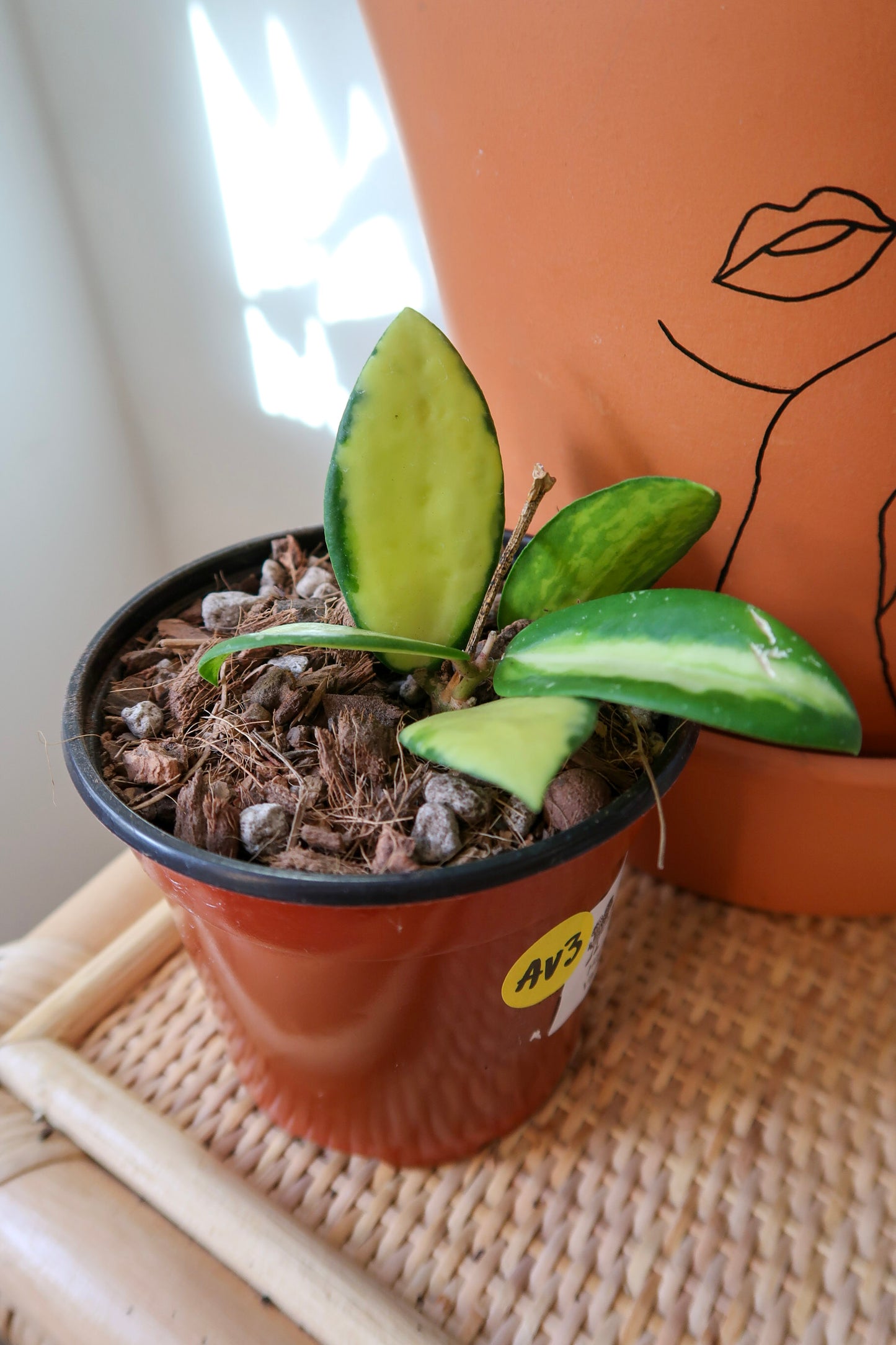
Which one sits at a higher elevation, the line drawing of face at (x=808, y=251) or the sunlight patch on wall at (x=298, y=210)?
the sunlight patch on wall at (x=298, y=210)

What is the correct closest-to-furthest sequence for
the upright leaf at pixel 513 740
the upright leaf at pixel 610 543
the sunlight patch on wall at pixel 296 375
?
the upright leaf at pixel 513 740 → the upright leaf at pixel 610 543 → the sunlight patch on wall at pixel 296 375

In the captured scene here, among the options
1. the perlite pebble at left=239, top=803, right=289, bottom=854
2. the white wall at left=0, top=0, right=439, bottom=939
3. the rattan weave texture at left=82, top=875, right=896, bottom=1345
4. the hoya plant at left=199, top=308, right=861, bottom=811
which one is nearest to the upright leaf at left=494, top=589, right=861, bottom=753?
the hoya plant at left=199, top=308, right=861, bottom=811

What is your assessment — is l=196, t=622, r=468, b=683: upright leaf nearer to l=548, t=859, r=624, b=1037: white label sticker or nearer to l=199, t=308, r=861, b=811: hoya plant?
l=199, t=308, r=861, b=811: hoya plant

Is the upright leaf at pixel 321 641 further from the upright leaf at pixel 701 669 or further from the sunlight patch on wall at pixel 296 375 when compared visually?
the sunlight patch on wall at pixel 296 375

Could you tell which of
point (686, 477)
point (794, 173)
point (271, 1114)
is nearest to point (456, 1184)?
point (271, 1114)

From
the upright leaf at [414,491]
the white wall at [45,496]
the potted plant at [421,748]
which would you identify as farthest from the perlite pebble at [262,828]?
the white wall at [45,496]

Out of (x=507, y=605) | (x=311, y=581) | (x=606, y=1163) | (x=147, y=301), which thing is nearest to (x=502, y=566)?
(x=507, y=605)
